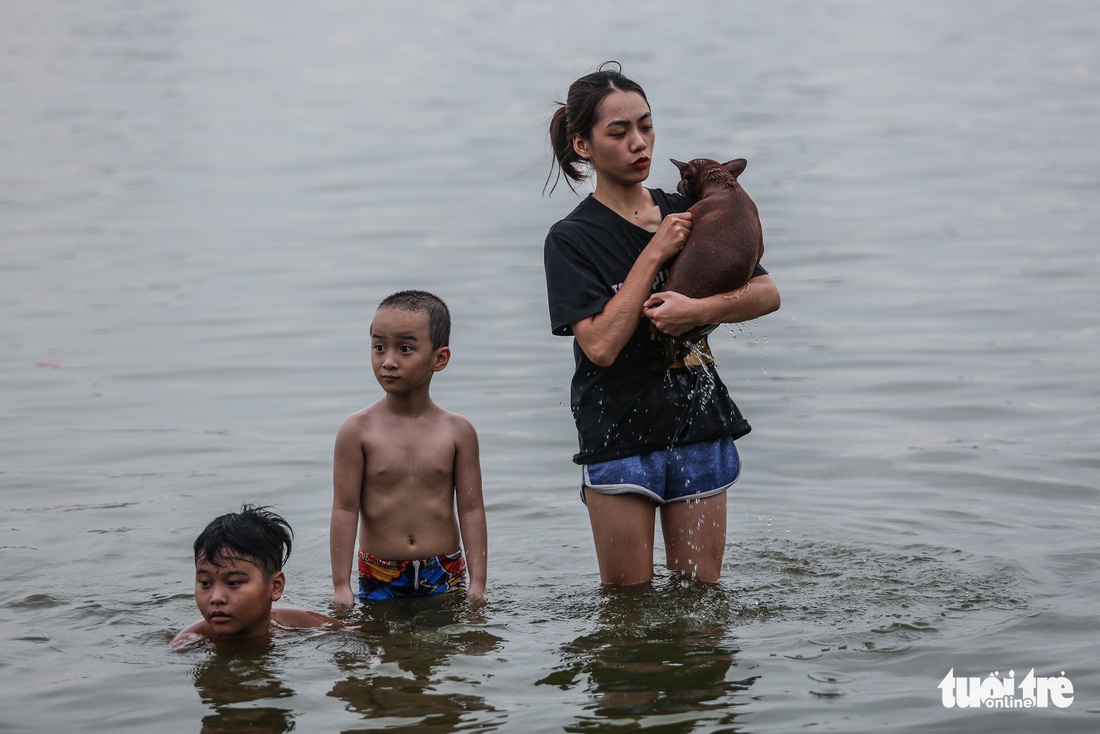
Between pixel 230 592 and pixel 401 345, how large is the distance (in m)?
1.03

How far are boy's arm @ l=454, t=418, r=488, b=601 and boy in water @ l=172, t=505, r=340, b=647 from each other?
2.28 feet

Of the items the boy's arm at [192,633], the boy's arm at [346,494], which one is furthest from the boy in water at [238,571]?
the boy's arm at [346,494]

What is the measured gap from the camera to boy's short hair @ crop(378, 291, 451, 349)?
5.30 m

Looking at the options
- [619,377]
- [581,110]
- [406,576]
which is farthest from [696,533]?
[581,110]

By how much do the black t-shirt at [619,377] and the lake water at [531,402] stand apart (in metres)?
0.70

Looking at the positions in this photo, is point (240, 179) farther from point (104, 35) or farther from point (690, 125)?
point (104, 35)

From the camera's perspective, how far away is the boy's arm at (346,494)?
5.34 meters

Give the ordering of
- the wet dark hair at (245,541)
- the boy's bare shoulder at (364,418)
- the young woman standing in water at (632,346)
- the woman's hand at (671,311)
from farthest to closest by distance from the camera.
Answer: the boy's bare shoulder at (364,418) → the wet dark hair at (245,541) → the young woman standing in water at (632,346) → the woman's hand at (671,311)

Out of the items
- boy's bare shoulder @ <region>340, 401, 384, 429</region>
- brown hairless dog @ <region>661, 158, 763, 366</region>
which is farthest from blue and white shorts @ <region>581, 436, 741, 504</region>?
boy's bare shoulder @ <region>340, 401, 384, 429</region>

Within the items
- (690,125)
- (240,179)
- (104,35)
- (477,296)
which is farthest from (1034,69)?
(104,35)

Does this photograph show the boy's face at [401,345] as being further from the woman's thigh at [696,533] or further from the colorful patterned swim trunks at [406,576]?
the woman's thigh at [696,533]

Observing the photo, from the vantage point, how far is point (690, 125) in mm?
19188

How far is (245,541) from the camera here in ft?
16.4

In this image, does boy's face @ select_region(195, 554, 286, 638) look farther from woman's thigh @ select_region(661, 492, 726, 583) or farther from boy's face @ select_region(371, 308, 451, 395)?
woman's thigh @ select_region(661, 492, 726, 583)
